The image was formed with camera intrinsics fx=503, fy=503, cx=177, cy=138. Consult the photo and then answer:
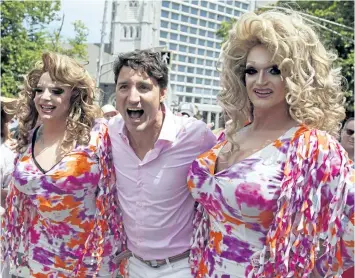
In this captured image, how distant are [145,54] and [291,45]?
0.96 metres

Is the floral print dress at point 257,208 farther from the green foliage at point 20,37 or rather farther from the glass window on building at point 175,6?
the glass window on building at point 175,6

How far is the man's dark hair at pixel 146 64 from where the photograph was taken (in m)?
2.88

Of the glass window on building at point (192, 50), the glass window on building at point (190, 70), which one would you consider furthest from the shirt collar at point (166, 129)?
the glass window on building at point (190, 70)

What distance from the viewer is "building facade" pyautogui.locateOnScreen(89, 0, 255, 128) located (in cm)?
9526

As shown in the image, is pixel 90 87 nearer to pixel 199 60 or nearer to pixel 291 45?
pixel 291 45

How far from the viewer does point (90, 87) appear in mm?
3389

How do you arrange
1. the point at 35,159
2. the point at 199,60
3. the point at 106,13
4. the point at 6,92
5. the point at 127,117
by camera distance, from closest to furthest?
1. the point at 127,117
2. the point at 35,159
3. the point at 6,92
4. the point at 106,13
5. the point at 199,60

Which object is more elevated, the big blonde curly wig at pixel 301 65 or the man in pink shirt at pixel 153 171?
the big blonde curly wig at pixel 301 65

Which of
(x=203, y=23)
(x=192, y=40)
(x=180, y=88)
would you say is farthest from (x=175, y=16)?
(x=180, y=88)

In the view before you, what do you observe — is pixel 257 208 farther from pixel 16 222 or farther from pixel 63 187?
pixel 16 222

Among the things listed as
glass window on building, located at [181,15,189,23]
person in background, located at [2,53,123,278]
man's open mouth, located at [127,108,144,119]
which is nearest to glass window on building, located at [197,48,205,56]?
glass window on building, located at [181,15,189,23]

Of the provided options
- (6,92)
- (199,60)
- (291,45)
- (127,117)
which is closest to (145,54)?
(127,117)

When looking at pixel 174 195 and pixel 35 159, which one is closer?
pixel 174 195

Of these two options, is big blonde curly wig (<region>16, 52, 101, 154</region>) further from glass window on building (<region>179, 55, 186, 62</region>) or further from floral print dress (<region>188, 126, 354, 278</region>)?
glass window on building (<region>179, 55, 186, 62</region>)
